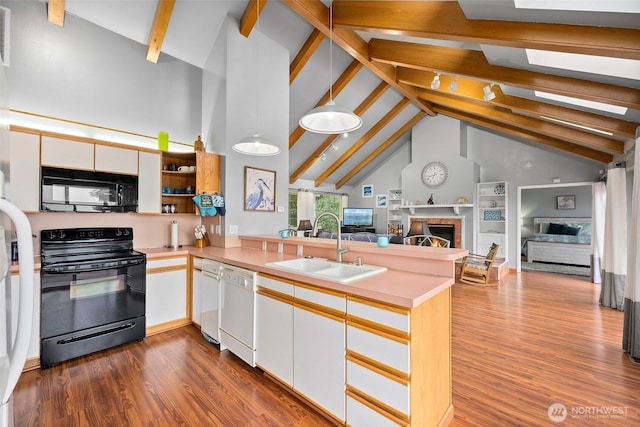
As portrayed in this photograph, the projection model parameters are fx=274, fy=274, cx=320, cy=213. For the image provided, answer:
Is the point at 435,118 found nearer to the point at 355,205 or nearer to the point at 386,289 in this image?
the point at 355,205

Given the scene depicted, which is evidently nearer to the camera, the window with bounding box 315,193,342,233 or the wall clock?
the wall clock

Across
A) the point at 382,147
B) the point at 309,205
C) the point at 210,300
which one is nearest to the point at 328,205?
the point at 309,205

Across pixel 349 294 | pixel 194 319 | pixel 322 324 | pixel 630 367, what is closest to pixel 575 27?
pixel 349 294

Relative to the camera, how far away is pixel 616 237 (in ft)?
12.2

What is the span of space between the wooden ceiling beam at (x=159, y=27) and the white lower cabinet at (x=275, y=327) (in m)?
3.30

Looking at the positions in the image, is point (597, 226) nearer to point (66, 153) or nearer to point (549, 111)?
point (549, 111)

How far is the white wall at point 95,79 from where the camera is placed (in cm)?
290

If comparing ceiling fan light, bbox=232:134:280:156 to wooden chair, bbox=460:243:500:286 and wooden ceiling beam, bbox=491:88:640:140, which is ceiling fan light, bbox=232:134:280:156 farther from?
wooden chair, bbox=460:243:500:286

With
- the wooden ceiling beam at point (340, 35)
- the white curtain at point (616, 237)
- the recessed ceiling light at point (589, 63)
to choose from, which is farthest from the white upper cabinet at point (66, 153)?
the white curtain at point (616, 237)

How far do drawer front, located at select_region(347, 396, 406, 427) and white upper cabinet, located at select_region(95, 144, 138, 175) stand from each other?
3245 millimetres

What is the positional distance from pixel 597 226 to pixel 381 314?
5893 mm

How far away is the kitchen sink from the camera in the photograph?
1.82 meters

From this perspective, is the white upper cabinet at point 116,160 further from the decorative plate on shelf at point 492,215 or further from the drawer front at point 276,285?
the decorative plate on shelf at point 492,215

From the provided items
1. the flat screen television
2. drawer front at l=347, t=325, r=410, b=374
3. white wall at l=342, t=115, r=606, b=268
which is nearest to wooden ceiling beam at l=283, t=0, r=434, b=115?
white wall at l=342, t=115, r=606, b=268
